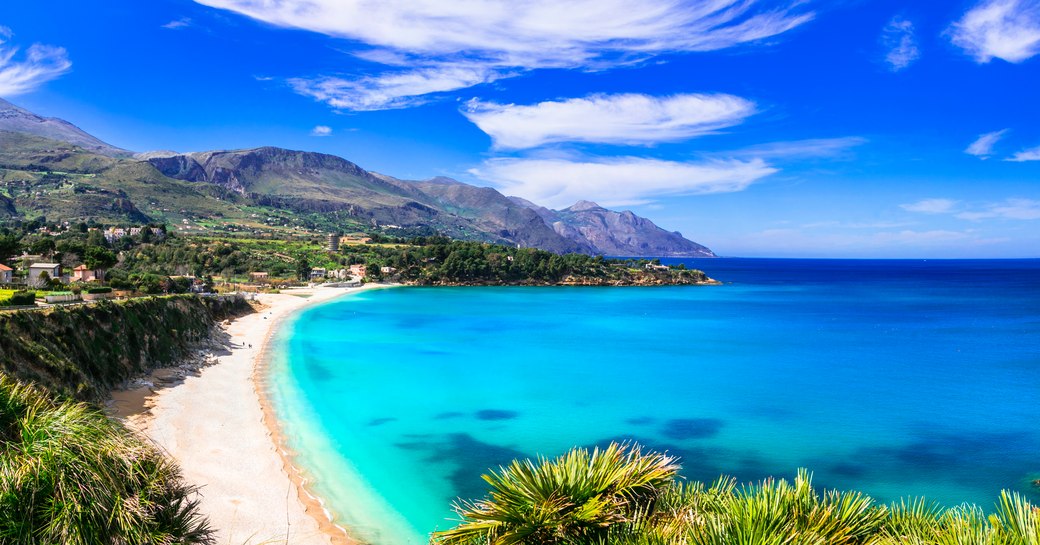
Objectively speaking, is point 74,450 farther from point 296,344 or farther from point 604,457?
point 296,344

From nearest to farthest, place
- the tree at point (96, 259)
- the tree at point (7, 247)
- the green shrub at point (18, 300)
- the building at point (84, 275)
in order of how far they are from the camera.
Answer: the green shrub at point (18, 300) → the tree at point (7, 247) → the building at point (84, 275) → the tree at point (96, 259)

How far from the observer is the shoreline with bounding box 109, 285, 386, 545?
14.2m

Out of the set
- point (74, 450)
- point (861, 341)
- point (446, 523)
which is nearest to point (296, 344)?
point (446, 523)

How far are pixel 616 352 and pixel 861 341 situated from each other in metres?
24.8

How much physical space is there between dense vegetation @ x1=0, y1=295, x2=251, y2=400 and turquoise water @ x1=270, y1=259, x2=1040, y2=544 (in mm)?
6317

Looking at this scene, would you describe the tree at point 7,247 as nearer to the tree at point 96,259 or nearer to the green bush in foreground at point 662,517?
the tree at point 96,259

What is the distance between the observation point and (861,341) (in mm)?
52500

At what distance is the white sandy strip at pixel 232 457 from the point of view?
46.0 feet

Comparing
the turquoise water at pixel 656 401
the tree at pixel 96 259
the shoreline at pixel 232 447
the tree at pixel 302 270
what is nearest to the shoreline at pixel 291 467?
the shoreline at pixel 232 447

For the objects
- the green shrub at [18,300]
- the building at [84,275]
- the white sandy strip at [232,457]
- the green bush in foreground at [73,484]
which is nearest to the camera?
the green bush in foreground at [73,484]

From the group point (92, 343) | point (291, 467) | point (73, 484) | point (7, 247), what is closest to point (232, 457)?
point (291, 467)

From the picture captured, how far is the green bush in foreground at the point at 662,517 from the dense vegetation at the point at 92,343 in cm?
1881

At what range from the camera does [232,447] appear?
19469 millimetres

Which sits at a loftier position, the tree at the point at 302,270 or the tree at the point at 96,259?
the tree at the point at 96,259
